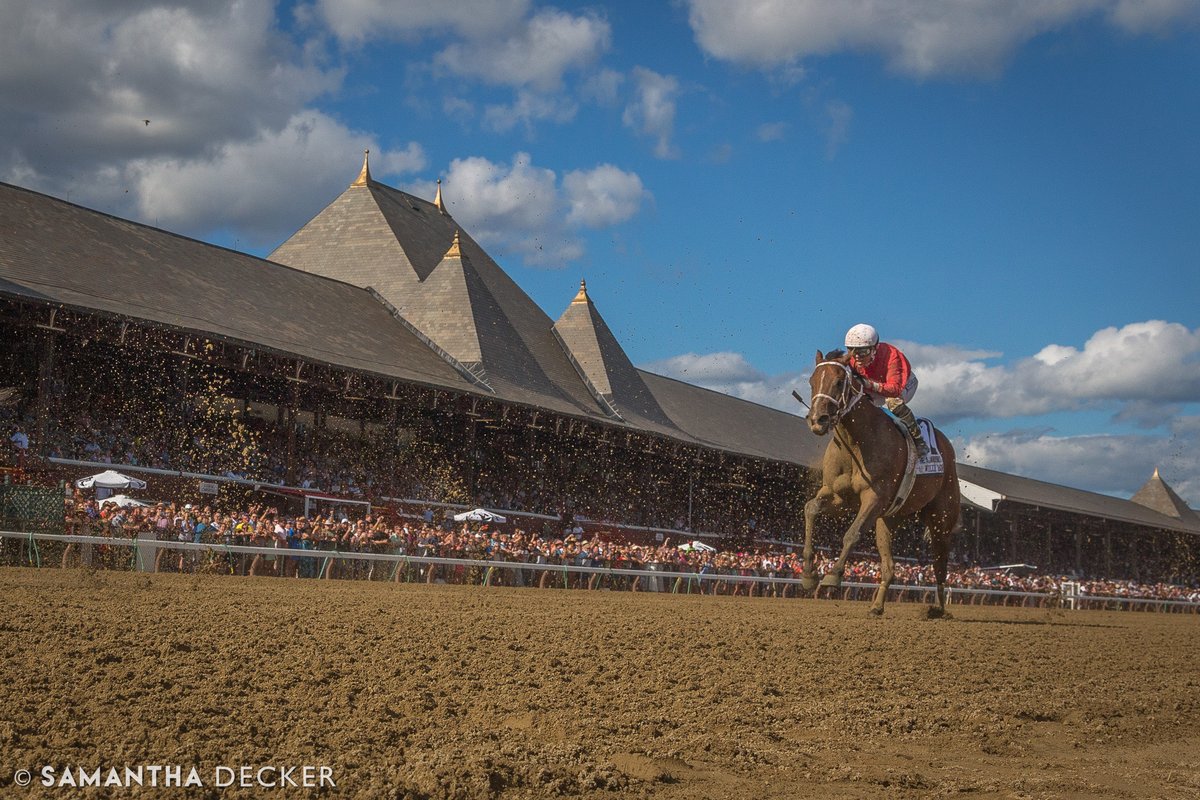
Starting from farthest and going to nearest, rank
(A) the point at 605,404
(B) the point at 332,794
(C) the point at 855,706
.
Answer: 1. (A) the point at 605,404
2. (C) the point at 855,706
3. (B) the point at 332,794

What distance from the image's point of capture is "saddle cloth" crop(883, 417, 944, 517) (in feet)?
45.9

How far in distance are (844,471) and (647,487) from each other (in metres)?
26.3

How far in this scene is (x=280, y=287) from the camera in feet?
110

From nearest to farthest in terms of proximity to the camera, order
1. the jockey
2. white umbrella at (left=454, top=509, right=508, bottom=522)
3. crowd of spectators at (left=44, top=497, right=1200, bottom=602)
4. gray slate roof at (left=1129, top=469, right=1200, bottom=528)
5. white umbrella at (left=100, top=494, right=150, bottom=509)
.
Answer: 1. the jockey
2. crowd of spectators at (left=44, top=497, right=1200, bottom=602)
3. white umbrella at (left=100, top=494, right=150, bottom=509)
4. white umbrella at (left=454, top=509, right=508, bottom=522)
5. gray slate roof at (left=1129, top=469, right=1200, bottom=528)

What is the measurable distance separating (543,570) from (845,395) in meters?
12.8

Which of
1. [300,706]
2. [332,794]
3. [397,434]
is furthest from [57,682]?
[397,434]

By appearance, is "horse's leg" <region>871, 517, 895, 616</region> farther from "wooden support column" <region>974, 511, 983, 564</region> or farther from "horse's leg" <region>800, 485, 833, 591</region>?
"wooden support column" <region>974, 511, 983, 564</region>

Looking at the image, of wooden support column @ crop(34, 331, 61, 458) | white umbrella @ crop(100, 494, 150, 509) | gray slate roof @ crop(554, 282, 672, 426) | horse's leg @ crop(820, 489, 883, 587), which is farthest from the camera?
gray slate roof @ crop(554, 282, 672, 426)

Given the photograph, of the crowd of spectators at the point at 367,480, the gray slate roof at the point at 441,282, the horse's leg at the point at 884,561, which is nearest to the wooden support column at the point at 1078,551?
the crowd of spectators at the point at 367,480

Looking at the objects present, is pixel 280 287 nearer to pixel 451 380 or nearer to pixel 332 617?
pixel 451 380

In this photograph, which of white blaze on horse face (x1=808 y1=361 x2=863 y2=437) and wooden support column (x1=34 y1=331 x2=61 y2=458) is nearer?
white blaze on horse face (x1=808 y1=361 x2=863 y2=437)

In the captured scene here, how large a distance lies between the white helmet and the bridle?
782 millimetres

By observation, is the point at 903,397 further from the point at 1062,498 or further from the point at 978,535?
the point at 1062,498

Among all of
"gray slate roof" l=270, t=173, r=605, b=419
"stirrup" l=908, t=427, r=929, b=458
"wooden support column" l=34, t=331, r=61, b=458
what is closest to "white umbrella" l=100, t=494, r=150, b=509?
"wooden support column" l=34, t=331, r=61, b=458
